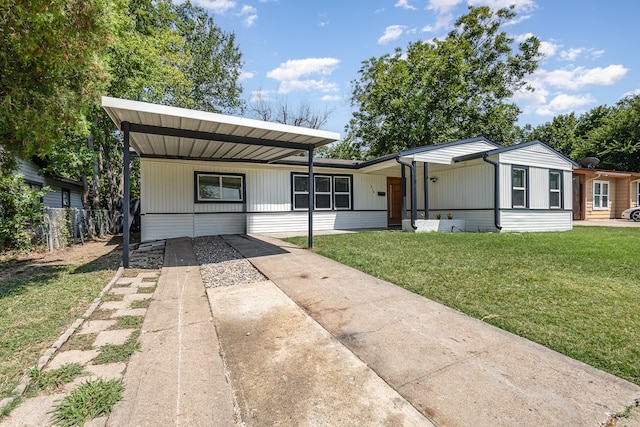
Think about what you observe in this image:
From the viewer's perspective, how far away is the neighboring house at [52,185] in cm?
1041

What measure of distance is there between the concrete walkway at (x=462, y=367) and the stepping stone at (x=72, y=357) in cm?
A: 147

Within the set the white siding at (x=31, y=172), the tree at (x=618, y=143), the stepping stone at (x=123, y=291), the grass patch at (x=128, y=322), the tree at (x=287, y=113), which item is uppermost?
the tree at (x=287, y=113)

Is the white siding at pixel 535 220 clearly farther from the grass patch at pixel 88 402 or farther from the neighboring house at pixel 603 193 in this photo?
the grass patch at pixel 88 402

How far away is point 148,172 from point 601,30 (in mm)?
15027

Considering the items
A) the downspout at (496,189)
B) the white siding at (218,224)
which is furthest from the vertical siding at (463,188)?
the white siding at (218,224)

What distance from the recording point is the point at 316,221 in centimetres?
1153

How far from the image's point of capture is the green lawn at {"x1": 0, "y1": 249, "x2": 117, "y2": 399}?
2387mm

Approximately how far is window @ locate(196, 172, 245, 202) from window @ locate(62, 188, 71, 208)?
31.9 feet

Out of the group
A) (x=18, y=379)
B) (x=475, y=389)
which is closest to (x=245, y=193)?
(x=18, y=379)

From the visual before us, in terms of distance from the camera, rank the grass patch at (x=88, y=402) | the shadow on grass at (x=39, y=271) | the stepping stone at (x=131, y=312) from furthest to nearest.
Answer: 1. the shadow on grass at (x=39, y=271)
2. the stepping stone at (x=131, y=312)
3. the grass patch at (x=88, y=402)

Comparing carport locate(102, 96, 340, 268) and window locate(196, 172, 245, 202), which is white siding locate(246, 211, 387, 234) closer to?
window locate(196, 172, 245, 202)

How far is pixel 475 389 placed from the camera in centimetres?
196

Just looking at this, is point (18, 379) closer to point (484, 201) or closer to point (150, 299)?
point (150, 299)

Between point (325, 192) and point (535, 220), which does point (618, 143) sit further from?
point (325, 192)
